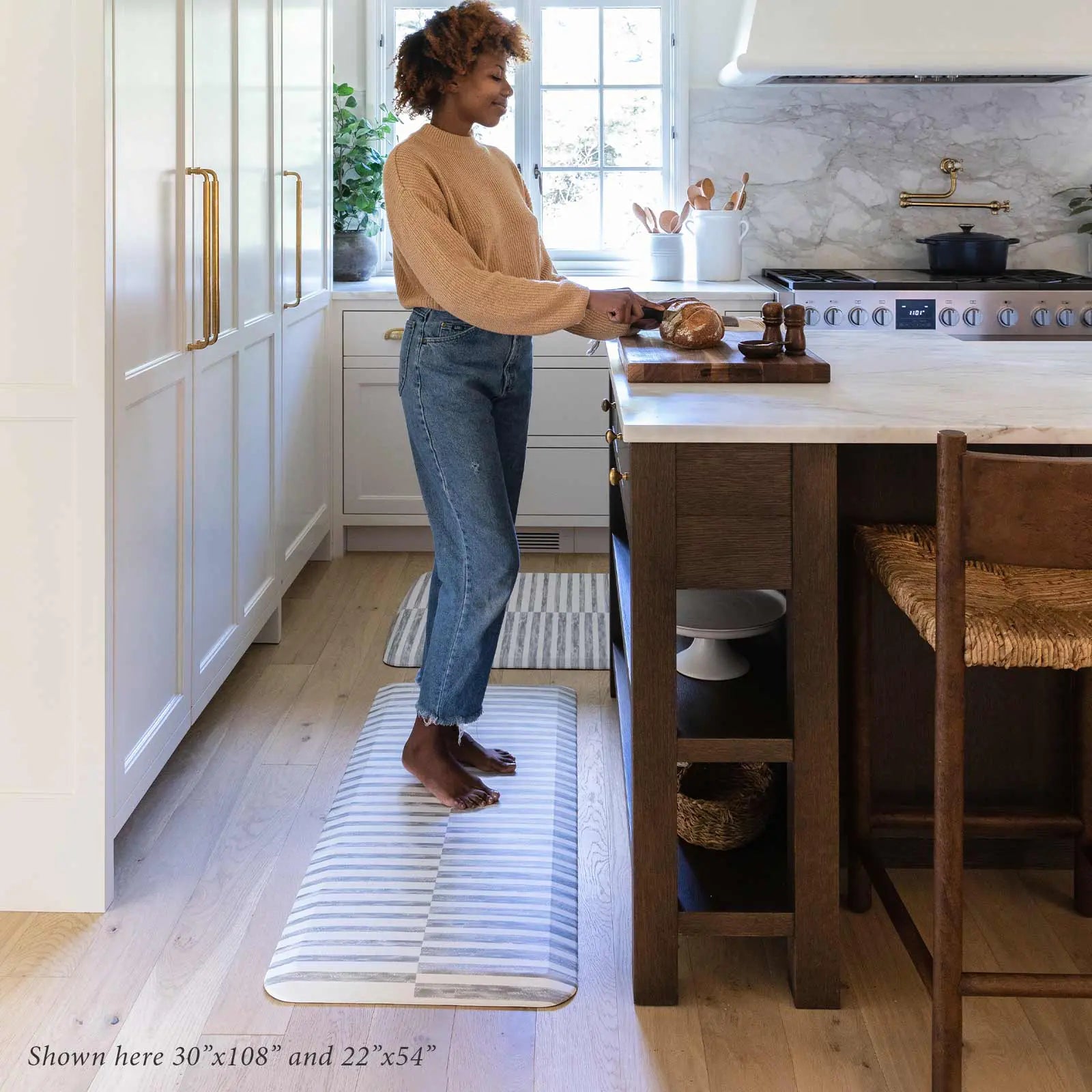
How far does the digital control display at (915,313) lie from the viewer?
4.02 m

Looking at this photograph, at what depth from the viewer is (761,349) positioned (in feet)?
6.86

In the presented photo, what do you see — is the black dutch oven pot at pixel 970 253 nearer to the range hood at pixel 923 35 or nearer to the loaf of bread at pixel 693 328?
the range hood at pixel 923 35

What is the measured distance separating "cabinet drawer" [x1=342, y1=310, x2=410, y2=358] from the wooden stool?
2.67 m

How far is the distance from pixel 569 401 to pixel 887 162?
1460mm

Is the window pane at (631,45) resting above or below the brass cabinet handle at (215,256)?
above

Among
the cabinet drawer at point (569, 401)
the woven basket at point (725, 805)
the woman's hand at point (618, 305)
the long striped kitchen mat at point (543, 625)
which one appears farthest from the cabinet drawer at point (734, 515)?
the cabinet drawer at point (569, 401)

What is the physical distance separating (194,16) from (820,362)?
1435mm

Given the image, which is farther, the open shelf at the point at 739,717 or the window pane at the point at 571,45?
the window pane at the point at 571,45

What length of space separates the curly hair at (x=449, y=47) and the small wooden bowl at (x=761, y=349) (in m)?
0.72

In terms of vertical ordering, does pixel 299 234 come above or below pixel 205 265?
above

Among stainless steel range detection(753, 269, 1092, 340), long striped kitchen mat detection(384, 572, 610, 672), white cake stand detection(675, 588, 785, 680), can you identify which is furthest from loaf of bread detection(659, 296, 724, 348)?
stainless steel range detection(753, 269, 1092, 340)

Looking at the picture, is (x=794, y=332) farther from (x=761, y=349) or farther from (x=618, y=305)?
(x=618, y=305)

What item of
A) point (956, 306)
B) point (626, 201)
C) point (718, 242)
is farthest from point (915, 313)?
point (626, 201)

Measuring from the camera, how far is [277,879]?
226cm
